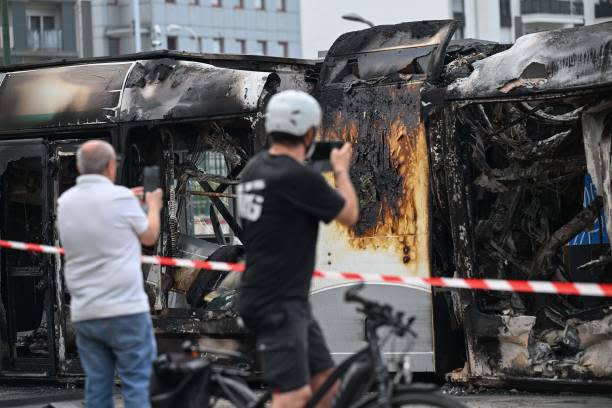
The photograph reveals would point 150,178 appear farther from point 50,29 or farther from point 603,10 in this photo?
point 603,10

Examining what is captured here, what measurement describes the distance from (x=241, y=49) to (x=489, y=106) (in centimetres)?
6650

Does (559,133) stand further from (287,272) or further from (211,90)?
(287,272)

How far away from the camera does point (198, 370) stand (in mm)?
6711

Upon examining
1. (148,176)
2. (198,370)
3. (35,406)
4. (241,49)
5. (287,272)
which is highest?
(241,49)

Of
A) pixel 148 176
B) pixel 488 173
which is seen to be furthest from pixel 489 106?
pixel 148 176

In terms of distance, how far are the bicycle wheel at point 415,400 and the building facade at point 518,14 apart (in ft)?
231

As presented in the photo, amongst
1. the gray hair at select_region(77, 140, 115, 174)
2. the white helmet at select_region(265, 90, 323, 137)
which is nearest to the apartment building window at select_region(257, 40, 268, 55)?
the gray hair at select_region(77, 140, 115, 174)

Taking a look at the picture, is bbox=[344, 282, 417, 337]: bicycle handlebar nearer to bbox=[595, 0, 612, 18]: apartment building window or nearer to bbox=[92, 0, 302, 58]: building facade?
bbox=[92, 0, 302, 58]: building facade

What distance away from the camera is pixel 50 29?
7150 centimetres

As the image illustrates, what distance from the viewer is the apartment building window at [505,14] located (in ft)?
253

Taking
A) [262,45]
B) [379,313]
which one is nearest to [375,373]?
[379,313]

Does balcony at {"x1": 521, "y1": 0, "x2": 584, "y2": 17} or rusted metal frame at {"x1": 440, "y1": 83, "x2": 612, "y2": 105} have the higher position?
balcony at {"x1": 521, "y1": 0, "x2": 584, "y2": 17}

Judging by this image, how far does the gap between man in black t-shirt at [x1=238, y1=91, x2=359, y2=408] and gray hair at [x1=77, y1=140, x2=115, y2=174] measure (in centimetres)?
118

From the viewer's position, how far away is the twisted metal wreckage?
34.2ft
